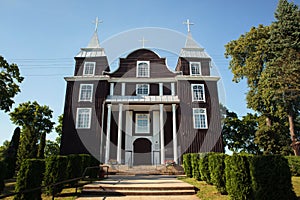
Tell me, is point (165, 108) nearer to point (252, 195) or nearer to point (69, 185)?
point (69, 185)

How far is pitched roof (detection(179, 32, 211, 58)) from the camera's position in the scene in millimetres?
20423

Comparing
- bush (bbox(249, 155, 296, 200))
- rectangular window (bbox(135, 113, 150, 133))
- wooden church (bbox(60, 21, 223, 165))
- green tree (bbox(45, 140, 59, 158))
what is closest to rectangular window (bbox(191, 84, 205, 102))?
wooden church (bbox(60, 21, 223, 165))

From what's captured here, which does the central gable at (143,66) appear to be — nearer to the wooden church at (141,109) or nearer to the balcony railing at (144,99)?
the wooden church at (141,109)

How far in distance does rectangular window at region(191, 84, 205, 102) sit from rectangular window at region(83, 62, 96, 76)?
9.52 m

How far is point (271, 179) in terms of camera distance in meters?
4.81

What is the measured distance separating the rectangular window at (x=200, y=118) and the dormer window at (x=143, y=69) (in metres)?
5.94

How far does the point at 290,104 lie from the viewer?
57.6ft

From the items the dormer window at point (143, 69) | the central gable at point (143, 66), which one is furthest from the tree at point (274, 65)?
the dormer window at point (143, 69)

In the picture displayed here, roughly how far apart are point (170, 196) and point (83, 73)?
15.4 metres

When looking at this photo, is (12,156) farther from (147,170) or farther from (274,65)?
(274,65)

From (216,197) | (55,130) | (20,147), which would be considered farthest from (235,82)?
(55,130)

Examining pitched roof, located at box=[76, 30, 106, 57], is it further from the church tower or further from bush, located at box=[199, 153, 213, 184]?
bush, located at box=[199, 153, 213, 184]

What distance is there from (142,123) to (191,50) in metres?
9.14

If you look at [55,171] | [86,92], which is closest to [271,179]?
[55,171]
